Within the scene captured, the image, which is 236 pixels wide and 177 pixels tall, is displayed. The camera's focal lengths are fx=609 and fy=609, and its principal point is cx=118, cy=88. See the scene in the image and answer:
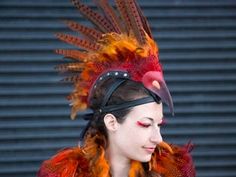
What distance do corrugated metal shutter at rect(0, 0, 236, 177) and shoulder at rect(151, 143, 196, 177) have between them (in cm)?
201

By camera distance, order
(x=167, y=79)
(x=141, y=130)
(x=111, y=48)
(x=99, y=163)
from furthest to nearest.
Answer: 1. (x=167, y=79)
2. (x=99, y=163)
3. (x=111, y=48)
4. (x=141, y=130)

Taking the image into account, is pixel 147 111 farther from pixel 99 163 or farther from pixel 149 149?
pixel 99 163

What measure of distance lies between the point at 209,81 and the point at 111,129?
2.39 meters

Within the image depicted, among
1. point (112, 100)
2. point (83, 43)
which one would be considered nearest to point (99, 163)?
point (112, 100)

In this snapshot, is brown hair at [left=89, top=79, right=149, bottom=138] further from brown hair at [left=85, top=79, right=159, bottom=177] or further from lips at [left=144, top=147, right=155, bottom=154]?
lips at [left=144, top=147, right=155, bottom=154]

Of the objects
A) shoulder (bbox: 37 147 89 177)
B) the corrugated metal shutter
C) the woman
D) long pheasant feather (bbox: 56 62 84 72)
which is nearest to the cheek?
the woman

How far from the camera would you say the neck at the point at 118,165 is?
3.17 meters

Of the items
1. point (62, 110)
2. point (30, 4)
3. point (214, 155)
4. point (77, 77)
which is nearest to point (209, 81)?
point (214, 155)

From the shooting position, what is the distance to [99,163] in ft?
10.3

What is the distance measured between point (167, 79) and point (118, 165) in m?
2.21

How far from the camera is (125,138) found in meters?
3.01

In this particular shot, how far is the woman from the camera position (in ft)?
9.69

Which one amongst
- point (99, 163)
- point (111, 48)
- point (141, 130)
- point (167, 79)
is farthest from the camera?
point (167, 79)

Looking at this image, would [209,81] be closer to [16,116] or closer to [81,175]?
[16,116]
